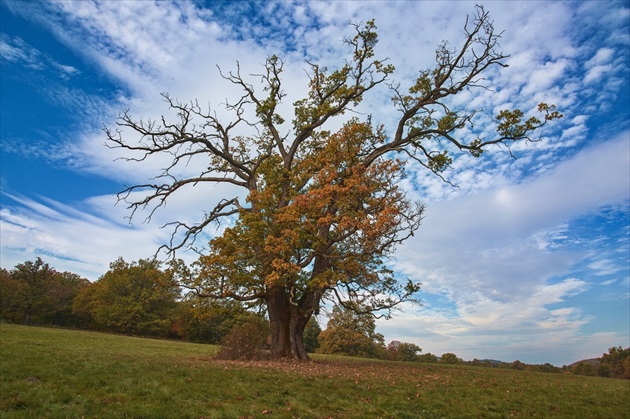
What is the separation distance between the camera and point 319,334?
206ft

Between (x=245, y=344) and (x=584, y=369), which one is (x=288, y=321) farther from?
(x=584, y=369)

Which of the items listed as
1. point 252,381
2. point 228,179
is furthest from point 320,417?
point 228,179

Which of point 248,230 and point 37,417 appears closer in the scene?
point 37,417

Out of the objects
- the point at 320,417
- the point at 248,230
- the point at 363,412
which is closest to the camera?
the point at 320,417

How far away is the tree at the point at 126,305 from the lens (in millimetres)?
58281

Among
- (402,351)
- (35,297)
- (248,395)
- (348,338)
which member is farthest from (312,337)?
(248,395)

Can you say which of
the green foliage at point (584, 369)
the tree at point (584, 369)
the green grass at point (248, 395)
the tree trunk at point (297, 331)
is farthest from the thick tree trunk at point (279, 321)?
the tree at point (584, 369)

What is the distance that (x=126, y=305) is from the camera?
59375 mm

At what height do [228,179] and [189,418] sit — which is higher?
[228,179]

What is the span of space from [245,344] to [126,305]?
48.0 meters

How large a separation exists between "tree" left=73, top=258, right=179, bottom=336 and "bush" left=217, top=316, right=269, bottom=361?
39611 millimetres

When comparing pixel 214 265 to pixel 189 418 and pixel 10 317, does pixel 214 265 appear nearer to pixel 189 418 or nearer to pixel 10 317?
pixel 189 418

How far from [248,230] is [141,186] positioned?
8959 millimetres

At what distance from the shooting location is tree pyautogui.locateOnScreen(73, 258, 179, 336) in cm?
5828
